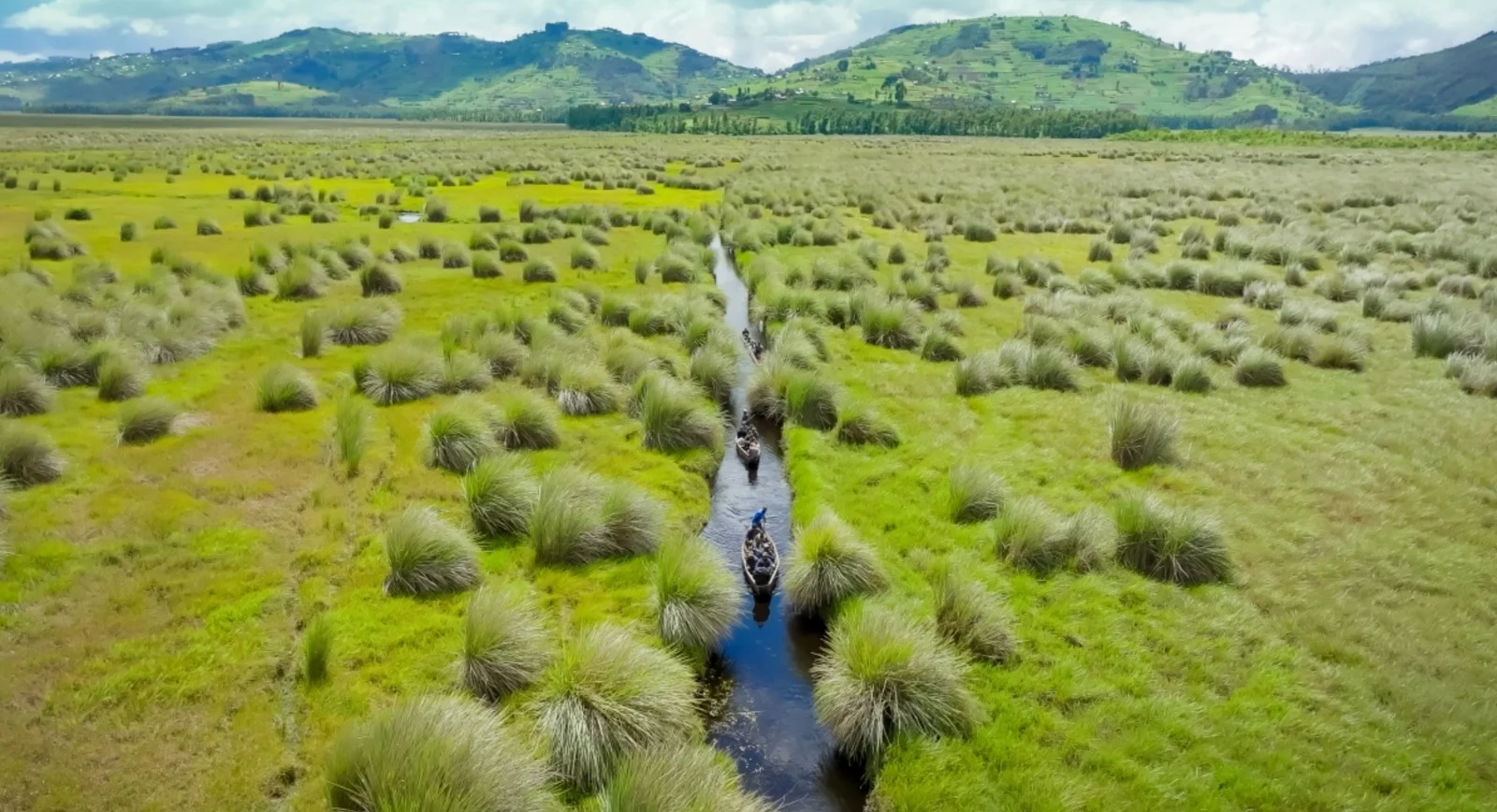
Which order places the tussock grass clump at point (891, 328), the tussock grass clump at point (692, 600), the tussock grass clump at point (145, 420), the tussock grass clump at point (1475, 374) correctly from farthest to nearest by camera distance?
the tussock grass clump at point (891, 328)
the tussock grass clump at point (1475, 374)
the tussock grass clump at point (145, 420)
the tussock grass clump at point (692, 600)

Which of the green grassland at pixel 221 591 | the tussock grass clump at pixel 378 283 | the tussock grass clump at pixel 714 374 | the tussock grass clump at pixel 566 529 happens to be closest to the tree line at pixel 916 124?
the tussock grass clump at pixel 378 283

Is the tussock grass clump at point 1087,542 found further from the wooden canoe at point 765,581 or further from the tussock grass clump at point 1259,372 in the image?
the tussock grass clump at point 1259,372

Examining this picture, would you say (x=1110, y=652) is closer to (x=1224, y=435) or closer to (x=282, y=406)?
(x=1224, y=435)

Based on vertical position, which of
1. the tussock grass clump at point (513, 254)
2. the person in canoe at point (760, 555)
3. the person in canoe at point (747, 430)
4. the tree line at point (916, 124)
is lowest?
the person in canoe at point (760, 555)

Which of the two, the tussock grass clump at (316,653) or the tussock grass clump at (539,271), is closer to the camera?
the tussock grass clump at (316,653)

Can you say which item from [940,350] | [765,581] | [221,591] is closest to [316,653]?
[221,591]

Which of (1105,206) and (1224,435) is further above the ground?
(1105,206)

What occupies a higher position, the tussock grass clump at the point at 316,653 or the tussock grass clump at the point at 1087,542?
the tussock grass clump at the point at 1087,542

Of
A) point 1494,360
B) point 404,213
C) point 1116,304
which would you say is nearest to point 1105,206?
point 1116,304
